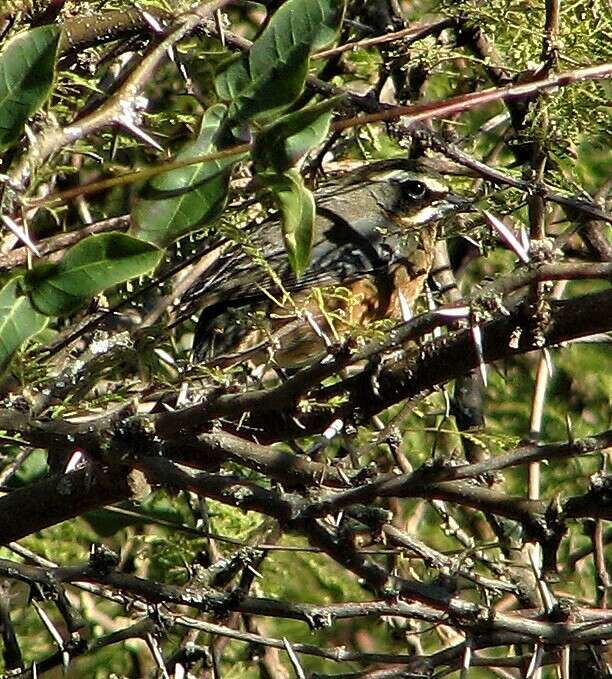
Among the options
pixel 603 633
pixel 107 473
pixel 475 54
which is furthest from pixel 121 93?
pixel 475 54

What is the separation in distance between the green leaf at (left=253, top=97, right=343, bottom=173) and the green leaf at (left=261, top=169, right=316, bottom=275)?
0.02 m

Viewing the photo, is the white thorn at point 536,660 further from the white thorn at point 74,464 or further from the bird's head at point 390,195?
the bird's head at point 390,195

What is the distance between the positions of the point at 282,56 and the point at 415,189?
3226 mm

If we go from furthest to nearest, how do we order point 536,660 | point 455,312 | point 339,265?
point 339,265 < point 536,660 < point 455,312

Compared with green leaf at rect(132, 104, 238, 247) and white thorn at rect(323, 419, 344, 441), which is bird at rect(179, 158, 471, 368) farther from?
green leaf at rect(132, 104, 238, 247)

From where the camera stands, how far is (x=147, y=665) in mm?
4988

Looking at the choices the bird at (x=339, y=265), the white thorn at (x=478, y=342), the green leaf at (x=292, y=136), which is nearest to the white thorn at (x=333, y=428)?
the white thorn at (x=478, y=342)

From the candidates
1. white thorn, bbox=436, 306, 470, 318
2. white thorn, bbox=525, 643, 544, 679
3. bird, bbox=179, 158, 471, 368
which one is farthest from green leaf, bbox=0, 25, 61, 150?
bird, bbox=179, 158, 471, 368

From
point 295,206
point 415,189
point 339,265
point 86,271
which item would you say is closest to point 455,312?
point 295,206

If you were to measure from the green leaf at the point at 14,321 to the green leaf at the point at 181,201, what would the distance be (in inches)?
6.8

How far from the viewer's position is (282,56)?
190 cm

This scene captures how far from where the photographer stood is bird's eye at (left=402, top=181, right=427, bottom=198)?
16.4ft

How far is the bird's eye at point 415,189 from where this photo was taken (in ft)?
16.4

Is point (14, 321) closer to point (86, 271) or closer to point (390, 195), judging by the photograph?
point (86, 271)
